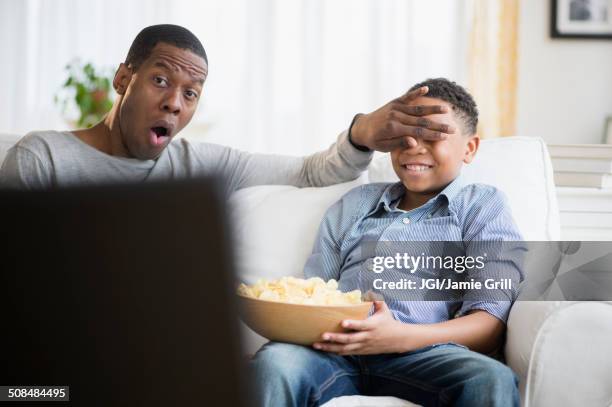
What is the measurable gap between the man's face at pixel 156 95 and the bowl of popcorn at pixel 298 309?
0.42 metres

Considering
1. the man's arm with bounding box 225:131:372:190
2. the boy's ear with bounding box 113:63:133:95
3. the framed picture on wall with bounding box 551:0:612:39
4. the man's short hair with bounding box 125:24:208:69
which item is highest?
the framed picture on wall with bounding box 551:0:612:39

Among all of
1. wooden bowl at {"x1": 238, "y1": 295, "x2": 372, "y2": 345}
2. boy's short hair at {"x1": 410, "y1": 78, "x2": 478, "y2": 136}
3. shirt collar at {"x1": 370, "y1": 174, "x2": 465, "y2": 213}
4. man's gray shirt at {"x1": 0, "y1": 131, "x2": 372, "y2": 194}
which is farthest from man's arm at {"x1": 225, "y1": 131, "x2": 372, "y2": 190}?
wooden bowl at {"x1": 238, "y1": 295, "x2": 372, "y2": 345}

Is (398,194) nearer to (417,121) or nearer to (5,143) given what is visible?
(417,121)

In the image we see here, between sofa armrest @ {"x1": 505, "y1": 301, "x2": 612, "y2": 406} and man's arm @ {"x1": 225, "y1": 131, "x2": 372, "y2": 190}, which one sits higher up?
man's arm @ {"x1": 225, "y1": 131, "x2": 372, "y2": 190}

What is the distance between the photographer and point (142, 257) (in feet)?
1.20

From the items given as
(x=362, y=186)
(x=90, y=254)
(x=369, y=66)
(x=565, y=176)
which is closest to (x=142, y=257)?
(x=90, y=254)

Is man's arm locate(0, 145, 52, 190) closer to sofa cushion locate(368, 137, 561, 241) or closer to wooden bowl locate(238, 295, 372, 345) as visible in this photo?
wooden bowl locate(238, 295, 372, 345)

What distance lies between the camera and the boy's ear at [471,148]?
1.58 m

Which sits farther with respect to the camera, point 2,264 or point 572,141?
point 572,141

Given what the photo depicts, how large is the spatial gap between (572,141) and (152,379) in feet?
11.1

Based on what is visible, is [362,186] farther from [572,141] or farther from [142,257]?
[572,141]

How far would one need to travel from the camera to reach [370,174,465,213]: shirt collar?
58.8 inches

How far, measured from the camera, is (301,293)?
1.20m

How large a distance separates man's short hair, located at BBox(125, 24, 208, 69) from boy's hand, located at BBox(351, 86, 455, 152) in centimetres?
41
